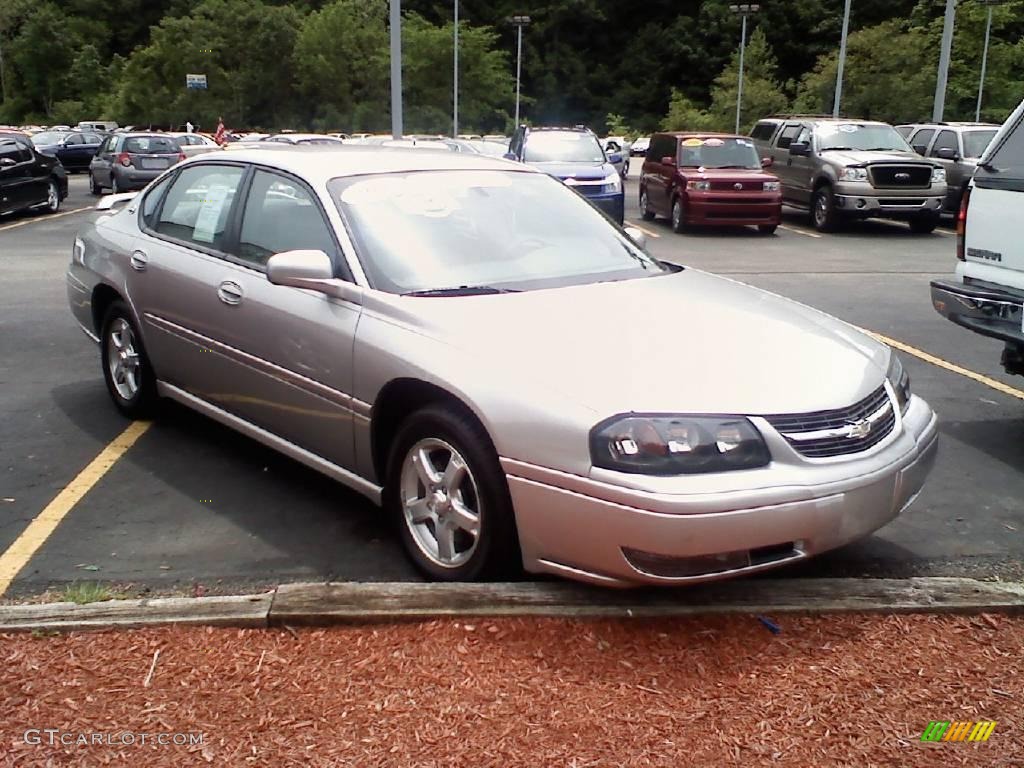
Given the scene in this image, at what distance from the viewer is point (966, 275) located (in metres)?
6.10

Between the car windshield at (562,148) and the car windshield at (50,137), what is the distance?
2475 cm

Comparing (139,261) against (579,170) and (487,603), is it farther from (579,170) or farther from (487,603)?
(579,170)

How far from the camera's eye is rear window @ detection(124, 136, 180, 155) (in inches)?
952

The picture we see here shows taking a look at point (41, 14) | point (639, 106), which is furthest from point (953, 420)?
point (41, 14)

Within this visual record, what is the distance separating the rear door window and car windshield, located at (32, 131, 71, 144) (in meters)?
35.2

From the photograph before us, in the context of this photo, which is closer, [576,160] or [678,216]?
[678,216]

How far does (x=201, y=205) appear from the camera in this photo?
5.52 metres

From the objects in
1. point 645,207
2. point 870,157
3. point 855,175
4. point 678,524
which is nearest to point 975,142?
point 870,157

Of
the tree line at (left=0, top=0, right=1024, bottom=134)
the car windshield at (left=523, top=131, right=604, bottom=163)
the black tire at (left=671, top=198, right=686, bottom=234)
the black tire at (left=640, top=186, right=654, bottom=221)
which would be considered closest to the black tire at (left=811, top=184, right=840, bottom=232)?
the black tire at (left=671, top=198, right=686, bottom=234)

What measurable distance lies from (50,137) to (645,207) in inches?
1029

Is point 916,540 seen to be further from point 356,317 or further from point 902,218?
point 902,218

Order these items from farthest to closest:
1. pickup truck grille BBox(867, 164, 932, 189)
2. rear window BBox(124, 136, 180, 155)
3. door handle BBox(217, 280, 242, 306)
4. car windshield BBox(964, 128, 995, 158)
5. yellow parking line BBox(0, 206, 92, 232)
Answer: rear window BBox(124, 136, 180, 155), car windshield BBox(964, 128, 995, 158), yellow parking line BBox(0, 206, 92, 232), pickup truck grille BBox(867, 164, 932, 189), door handle BBox(217, 280, 242, 306)

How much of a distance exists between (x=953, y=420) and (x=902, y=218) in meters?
12.4

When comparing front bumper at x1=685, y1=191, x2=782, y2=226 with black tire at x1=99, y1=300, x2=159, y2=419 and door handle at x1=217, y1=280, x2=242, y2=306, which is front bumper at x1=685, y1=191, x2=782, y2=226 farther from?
door handle at x1=217, y1=280, x2=242, y2=306
